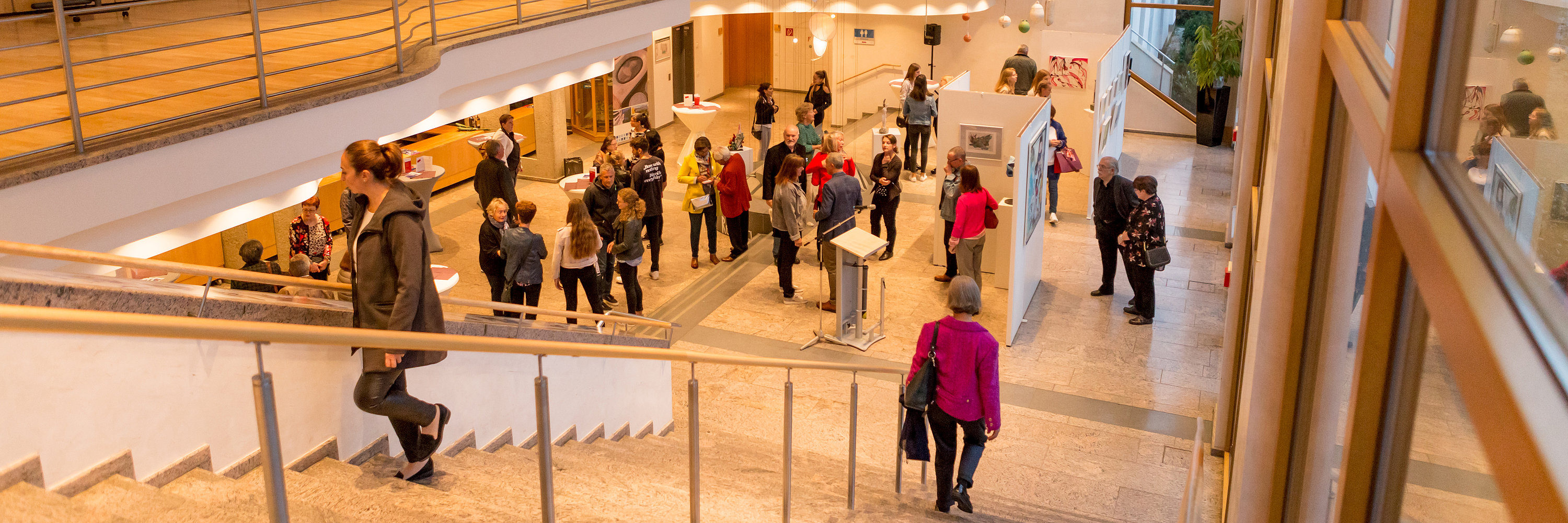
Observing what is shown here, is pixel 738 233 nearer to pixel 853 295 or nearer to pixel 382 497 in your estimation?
pixel 853 295

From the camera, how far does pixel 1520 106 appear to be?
117 centimetres

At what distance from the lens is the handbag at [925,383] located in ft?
18.5

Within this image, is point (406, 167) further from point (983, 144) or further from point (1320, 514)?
point (1320, 514)

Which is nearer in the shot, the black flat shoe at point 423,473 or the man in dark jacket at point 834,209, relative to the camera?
the black flat shoe at point 423,473

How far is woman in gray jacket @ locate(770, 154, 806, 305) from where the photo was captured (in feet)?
33.4

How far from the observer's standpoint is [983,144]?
1128 cm

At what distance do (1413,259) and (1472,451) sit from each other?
0.98 feet

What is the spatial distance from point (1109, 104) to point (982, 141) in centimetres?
396

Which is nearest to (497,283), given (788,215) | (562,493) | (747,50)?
(788,215)

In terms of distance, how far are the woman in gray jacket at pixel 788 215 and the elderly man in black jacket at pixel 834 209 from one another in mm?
221

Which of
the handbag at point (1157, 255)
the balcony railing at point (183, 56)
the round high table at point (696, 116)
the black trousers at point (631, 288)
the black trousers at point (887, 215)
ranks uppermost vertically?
the balcony railing at point (183, 56)

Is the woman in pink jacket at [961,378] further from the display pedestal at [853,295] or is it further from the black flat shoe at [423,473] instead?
the display pedestal at [853,295]

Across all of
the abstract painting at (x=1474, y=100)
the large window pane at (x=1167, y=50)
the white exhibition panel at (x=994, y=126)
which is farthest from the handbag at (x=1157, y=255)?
the large window pane at (x=1167, y=50)

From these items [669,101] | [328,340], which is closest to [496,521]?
[328,340]
